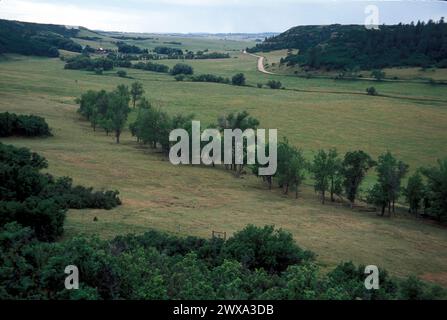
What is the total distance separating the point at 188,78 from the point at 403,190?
9022cm

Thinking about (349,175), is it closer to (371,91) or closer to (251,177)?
(251,177)

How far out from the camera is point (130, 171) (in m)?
47.5

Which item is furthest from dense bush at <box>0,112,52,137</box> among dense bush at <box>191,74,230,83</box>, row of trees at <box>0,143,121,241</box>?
dense bush at <box>191,74,230,83</box>

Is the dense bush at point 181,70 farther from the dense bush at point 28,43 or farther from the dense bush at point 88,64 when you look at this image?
the dense bush at point 28,43

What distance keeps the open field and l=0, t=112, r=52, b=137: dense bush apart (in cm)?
166

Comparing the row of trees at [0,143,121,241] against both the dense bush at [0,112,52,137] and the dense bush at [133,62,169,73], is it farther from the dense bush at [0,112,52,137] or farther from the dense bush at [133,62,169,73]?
the dense bush at [133,62,169,73]

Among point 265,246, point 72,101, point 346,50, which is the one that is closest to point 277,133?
point 72,101

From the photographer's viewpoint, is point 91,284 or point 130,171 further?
point 130,171

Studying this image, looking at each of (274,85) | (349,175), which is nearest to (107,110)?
(349,175)

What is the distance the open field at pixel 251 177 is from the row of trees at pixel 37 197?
1314mm

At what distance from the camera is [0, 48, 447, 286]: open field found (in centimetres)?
3134

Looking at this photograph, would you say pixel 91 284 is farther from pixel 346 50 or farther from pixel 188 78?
pixel 346 50

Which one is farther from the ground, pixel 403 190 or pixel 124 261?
pixel 124 261
